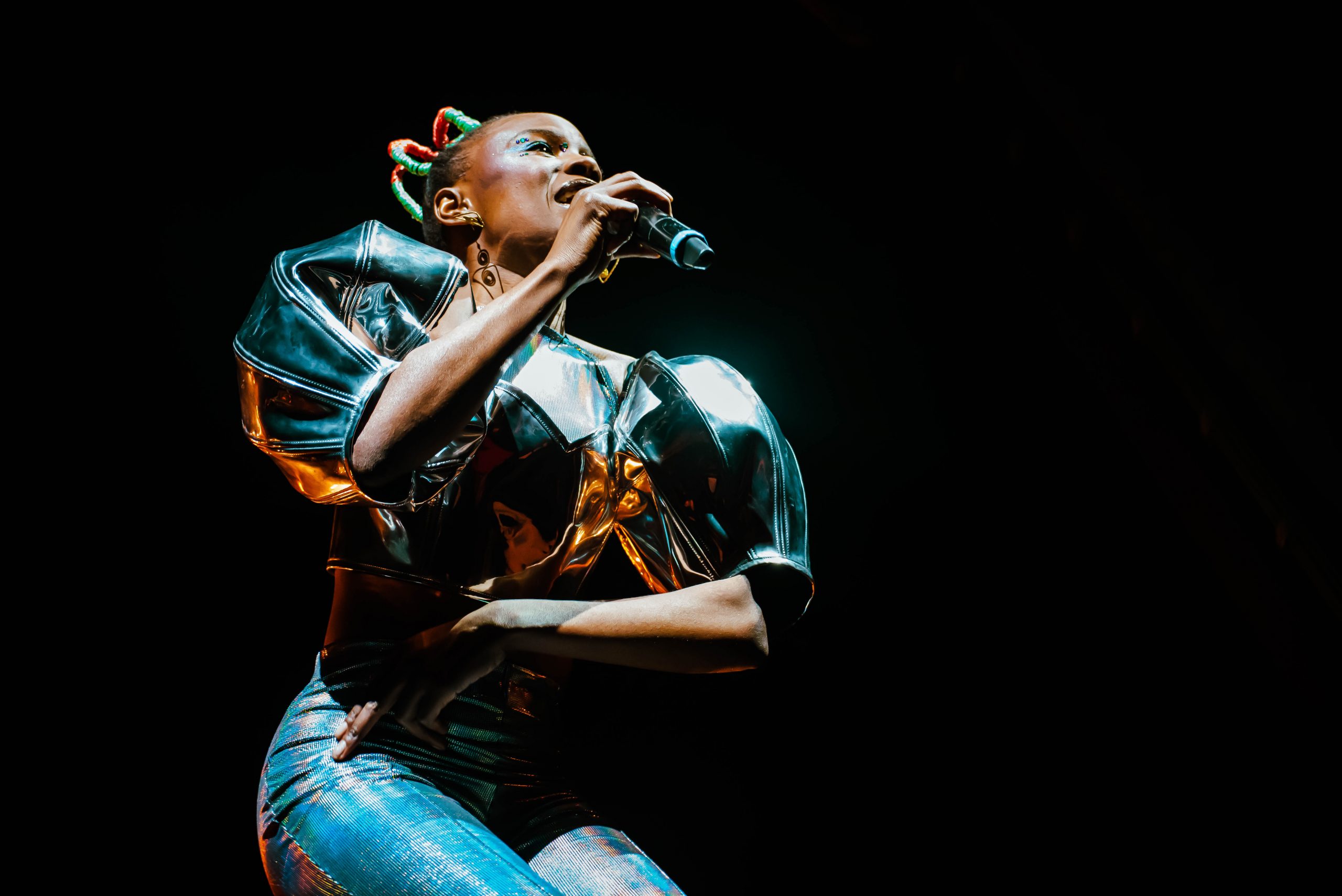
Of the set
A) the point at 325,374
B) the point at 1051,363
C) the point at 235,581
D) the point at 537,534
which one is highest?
the point at 1051,363

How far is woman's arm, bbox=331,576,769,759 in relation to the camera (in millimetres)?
1017

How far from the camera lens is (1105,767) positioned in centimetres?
171

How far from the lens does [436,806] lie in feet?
3.14

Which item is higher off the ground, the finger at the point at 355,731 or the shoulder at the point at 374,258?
the shoulder at the point at 374,258

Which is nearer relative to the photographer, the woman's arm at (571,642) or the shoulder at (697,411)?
the woman's arm at (571,642)

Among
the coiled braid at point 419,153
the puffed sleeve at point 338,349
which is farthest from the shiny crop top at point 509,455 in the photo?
the coiled braid at point 419,153

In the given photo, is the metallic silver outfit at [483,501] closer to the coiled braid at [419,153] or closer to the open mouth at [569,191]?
the open mouth at [569,191]

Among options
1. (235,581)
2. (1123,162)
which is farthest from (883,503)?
(235,581)

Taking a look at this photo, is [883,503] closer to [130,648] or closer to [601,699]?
[601,699]

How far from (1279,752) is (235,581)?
1.72 metres

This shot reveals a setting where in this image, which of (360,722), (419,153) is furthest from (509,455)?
(419,153)

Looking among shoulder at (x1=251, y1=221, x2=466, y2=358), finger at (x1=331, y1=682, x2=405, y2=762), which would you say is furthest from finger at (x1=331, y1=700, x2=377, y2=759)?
shoulder at (x1=251, y1=221, x2=466, y2=358)

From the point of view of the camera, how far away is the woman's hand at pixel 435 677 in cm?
101

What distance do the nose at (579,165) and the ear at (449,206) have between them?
146 mm
